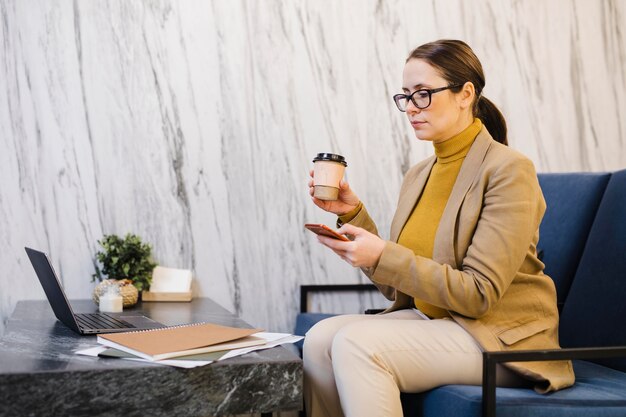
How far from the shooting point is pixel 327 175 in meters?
1.70

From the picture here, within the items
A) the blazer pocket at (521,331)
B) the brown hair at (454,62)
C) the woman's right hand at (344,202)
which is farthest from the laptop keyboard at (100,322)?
the brown hair at (454,62)

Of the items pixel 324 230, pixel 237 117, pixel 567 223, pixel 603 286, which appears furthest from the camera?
pixel 237 117

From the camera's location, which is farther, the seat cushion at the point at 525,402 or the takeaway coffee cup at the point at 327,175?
the takeaway coffee cup at the point at 327,175

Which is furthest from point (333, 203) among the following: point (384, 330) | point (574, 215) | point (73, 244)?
point (73, 244)

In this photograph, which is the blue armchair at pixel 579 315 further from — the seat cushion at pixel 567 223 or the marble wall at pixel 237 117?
the marble wall at pixel 237 117

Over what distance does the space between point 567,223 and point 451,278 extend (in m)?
0.79

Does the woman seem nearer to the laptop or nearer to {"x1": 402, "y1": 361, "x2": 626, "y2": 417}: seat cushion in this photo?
{"x1": 402, "y1": 361, "x2": 626, "y2": 417}: seat cushion

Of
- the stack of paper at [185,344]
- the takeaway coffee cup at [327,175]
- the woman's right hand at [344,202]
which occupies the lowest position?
the stack of paper at [185,344]

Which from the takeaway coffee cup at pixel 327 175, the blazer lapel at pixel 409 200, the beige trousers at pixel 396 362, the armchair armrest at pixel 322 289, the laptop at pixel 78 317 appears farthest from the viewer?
the armchair armrest at pixel 322 289

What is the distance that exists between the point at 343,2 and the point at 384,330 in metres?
1.35

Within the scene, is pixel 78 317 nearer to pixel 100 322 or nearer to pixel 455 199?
pixel 100 322

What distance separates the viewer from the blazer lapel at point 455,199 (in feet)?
5.37

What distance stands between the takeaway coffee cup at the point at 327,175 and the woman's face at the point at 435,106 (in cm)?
21

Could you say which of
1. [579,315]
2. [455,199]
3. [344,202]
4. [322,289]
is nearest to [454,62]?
[455,199]
